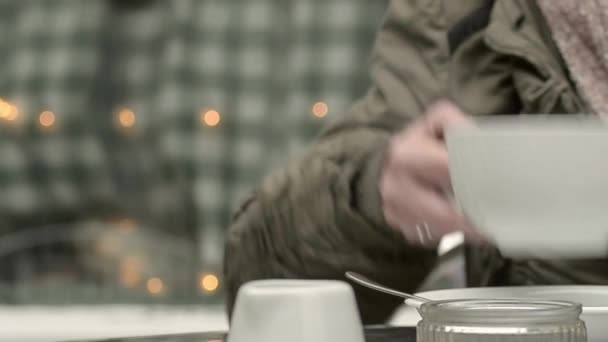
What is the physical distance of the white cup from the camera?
18.7 inches

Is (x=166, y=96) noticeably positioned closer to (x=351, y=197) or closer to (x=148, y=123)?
(x=148, y=123)

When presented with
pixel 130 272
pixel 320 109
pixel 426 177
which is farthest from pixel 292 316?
pixel 130 272

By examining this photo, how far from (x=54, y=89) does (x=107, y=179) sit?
18cm

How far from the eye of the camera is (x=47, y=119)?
1.83m

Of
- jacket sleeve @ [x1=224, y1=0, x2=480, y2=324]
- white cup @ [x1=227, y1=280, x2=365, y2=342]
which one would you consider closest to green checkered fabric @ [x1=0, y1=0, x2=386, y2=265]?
jacket sleeve @ [x1=224, y1=0, x2=480, y2=324]

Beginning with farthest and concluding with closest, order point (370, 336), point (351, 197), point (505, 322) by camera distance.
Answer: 1. point (351, 197)
2. point (370, 336)
3. point (505, 322)

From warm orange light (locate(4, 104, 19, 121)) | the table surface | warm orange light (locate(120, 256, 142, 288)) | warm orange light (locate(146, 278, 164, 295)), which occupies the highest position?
warm orange light (locate(4, 104, 19, 121))

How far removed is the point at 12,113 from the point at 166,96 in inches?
11.3

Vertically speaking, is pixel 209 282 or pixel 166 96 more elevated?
pixel 166 96

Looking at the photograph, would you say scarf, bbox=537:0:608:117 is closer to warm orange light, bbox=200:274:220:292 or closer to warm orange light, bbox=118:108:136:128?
warm orange light, bbox=200:274:220:292

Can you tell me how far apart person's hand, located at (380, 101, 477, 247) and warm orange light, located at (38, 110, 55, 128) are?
3.99 ft

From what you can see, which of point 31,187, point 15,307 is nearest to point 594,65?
point 15,307

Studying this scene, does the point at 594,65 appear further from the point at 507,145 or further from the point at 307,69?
the point at 307,69

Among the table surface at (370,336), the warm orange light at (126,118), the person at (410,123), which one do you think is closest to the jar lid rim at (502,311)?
the table surface at (370,336)
